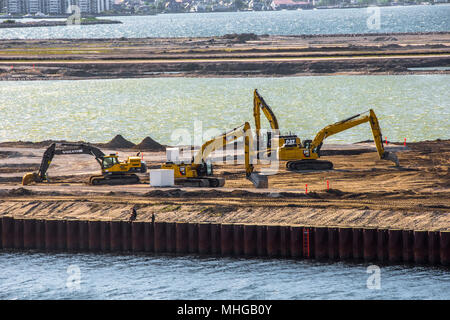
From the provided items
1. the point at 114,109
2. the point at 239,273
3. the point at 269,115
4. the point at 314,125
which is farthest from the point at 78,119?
the point at 239,273

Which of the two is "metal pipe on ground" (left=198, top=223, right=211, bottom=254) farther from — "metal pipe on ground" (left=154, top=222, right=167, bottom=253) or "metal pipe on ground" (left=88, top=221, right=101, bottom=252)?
"metal pipe on ground" (left=88, top=221, right=101, bottom=252)

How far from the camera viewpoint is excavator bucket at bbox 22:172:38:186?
54.7 meters

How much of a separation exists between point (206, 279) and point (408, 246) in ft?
35.7

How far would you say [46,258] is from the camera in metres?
44.7

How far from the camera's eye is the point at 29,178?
54.9 m

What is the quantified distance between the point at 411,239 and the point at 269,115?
67.7 feet

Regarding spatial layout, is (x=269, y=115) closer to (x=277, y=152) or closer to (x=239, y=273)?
(x=277, y=152)

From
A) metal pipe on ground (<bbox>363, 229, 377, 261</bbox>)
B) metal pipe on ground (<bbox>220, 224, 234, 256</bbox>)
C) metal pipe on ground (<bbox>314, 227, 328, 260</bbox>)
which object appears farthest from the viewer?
metal pipe on ground (<bbox>220, 224, 234, 256</bbox>)

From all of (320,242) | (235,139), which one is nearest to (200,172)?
(235,139)

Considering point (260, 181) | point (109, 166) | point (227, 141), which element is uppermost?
point (227, 141)

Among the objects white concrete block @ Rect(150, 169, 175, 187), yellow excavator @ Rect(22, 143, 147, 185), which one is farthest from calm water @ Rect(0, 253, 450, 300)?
yellow excavator @ Rect(22, 143, 147, 185)

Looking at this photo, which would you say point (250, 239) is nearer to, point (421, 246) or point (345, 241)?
point (345, 241)

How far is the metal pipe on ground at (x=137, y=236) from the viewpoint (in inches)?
1763

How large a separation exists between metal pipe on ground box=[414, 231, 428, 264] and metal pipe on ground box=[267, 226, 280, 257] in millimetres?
7374
